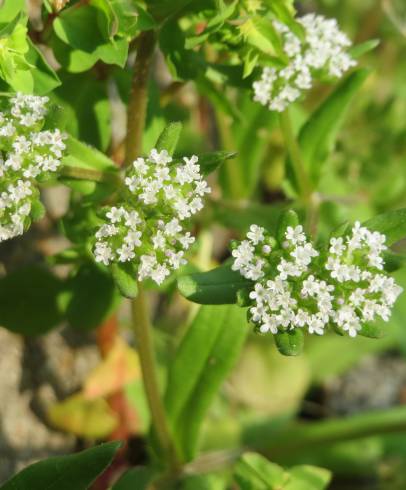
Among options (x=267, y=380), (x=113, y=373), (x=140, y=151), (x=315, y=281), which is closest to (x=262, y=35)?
(x=140, y=151)

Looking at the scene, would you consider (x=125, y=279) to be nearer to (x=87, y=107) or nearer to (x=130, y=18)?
(x=130, y=18)

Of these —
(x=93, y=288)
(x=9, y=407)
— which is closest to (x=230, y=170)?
(x=93, y=288)

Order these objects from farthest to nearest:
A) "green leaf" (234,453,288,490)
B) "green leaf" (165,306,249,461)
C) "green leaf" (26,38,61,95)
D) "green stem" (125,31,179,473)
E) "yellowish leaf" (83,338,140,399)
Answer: "yellowish leaf" (83,338,140,399)
"green leaf" (165,306,249,461)
"green leaf" (234,453,288,490)
"green stem" (125,31,179,473)
"green leaf" (26,38,61,95)

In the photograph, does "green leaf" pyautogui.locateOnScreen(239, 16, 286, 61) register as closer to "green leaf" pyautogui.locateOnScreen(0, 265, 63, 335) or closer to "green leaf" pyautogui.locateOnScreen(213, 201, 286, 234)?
"green leaf" pyautogui.locateOnScreen(213, 201, 286, 234)

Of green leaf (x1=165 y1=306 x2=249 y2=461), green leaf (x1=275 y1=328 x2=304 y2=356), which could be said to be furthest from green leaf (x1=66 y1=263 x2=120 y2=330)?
green leaf (x1=275 y1=328 x2=304 y2=356)

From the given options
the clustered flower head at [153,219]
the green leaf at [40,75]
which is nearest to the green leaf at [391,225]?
the clustered flower head at [153,219]

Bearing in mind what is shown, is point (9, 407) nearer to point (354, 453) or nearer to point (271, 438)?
point (271, 438)
